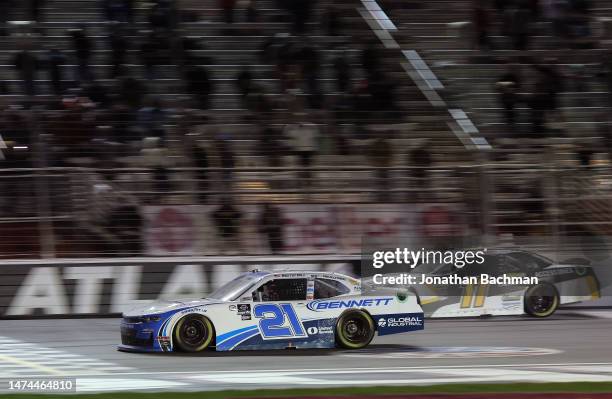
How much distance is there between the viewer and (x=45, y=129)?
14.6 meters

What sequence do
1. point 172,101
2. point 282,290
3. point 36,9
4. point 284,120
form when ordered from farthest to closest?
point 36,9 < point 172,101 < point 284,120 < point 282,290

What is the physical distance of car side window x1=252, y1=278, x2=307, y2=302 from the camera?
10.9m

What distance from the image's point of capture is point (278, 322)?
10797 millimetres

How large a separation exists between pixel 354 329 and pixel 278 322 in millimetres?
873

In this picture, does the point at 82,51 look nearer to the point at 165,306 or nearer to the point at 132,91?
the point at 132,91

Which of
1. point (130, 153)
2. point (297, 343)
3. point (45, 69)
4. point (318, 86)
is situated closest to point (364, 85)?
point (318, 86)

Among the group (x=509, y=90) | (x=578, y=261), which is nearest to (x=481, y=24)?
(x=509, y=90)

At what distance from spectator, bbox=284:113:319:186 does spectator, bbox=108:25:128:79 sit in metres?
2.90

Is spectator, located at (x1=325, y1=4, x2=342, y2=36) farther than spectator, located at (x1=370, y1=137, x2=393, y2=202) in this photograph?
Yes

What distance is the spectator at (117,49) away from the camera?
52.2ft

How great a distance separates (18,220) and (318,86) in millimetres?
5174

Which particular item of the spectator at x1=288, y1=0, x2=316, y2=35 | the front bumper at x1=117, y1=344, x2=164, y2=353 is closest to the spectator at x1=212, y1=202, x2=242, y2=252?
the front bumper at x1=117, y1=344, x2=164, y2=353

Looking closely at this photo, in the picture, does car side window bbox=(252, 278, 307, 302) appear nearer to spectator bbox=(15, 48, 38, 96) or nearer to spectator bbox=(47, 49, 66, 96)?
spectator bbox=(47, 49, 66, 96)

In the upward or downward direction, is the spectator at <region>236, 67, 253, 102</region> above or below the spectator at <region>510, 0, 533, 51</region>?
below
